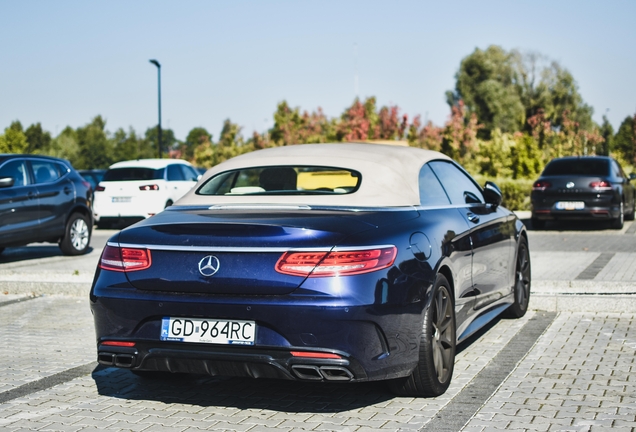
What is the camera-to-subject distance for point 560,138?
156 ft

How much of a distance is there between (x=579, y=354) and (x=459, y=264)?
1443mm

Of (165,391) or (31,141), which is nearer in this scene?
(165,391)

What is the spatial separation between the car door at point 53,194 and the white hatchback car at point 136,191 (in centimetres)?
673

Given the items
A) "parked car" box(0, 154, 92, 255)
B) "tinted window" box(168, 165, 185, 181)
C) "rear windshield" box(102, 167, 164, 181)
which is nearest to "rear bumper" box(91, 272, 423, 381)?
"parked car" box(0, 154, 92, 255)

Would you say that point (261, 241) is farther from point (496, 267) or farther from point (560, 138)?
point (560, 138)

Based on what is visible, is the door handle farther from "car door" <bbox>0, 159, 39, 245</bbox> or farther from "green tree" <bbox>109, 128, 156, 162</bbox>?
"green tree" <bbox>109, 128, 156, 162</bbox>

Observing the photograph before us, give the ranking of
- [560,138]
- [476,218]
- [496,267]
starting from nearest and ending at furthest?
[476,218], [496,267], [560,138]

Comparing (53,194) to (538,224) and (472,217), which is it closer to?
(472,217)

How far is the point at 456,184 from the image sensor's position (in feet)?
21.5

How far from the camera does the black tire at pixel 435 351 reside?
495 cm

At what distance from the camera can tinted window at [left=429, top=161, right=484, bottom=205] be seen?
20.5 ft

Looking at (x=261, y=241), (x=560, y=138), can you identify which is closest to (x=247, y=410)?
(x=261, y=241)

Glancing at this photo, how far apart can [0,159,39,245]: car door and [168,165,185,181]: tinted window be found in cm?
849

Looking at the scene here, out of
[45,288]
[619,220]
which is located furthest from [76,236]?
[619,220]
